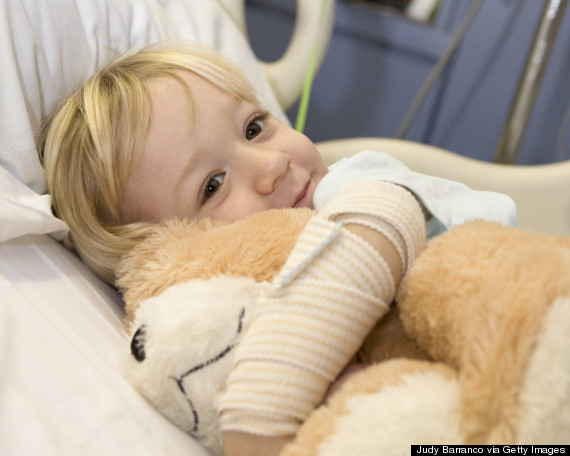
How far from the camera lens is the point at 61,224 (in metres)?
0.75

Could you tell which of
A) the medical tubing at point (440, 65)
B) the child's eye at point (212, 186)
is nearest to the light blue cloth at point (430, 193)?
the child's eye at point (212, 186)

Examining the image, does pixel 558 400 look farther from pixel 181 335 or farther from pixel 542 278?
pixel 181 335

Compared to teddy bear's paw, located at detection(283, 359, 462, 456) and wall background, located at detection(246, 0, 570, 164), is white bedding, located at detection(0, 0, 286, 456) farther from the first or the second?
wall background, located at detection(246, 0, 570, 164)

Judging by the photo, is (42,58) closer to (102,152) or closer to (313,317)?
(102,152)

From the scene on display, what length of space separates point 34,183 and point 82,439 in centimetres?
41

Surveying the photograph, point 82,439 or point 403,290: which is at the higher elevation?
point 403,290

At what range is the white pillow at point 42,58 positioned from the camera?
2.44ft

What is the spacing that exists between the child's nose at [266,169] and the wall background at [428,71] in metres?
1.30

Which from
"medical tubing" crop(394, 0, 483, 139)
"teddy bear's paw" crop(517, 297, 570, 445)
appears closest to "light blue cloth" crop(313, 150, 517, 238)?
"teddy bear's paw" crop(517, 297, 570, 445)

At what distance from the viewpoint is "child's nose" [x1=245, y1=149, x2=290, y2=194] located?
0.74 m

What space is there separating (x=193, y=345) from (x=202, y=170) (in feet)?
0.95

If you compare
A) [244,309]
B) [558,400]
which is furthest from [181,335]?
[558,400]

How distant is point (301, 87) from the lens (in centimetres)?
134

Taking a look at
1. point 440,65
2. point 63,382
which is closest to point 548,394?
point 63,382
